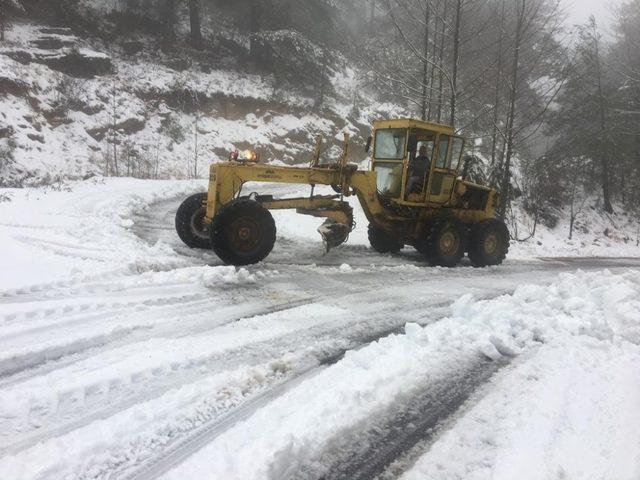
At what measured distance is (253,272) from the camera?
255 inches

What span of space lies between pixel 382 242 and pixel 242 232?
3513 millimetres

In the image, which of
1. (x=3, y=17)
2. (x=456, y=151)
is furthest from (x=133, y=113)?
(x=456, y=151)

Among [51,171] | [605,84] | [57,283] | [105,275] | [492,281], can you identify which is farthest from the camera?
[605,84]

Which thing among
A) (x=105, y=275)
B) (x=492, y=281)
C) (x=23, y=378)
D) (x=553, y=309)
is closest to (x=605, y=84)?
(x=492, y=281)

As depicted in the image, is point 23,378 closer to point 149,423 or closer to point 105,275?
point 149,423

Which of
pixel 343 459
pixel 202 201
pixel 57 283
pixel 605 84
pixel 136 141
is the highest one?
pixel 605 84

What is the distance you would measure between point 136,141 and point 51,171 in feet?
16.1

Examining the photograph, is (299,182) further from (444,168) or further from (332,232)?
(444,168)

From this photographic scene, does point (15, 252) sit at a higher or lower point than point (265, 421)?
higher

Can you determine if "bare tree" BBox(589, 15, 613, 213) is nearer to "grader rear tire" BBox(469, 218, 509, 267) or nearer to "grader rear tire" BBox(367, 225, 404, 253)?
"grader rear tire" BBox(469, 218, 509, 267)

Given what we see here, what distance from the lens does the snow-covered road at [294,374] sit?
2.55m

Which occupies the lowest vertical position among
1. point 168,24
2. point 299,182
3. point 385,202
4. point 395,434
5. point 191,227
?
point 395,434

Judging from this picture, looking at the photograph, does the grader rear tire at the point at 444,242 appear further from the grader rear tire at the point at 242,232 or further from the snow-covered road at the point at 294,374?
the grader rear tire at the point at 242,232

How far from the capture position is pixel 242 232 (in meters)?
6.67
